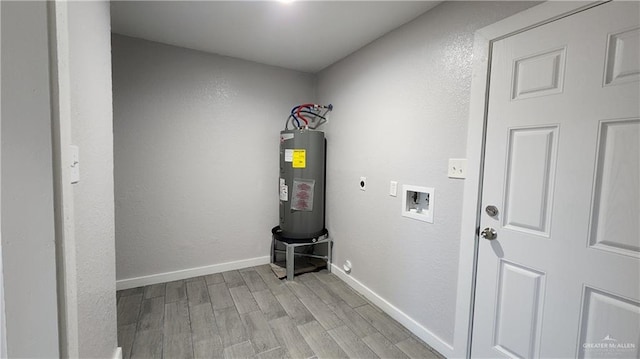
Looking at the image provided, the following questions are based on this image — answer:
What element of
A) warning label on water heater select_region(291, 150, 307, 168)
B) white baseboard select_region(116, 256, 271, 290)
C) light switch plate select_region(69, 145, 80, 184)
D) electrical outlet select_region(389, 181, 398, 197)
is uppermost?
warning label on water heater select_region(291, 150, 307, 168)

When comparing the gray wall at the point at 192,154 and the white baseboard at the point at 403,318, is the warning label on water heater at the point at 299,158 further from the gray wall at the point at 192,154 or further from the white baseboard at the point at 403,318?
the white baseboard at the point at 403,318

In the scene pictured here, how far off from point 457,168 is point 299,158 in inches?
59.8

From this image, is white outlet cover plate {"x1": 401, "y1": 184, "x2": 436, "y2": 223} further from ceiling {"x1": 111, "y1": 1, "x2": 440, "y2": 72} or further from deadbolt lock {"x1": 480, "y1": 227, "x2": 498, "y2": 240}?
ceiling {"x1": 111, "y1": 1, "x2": 440, "y2": 72}

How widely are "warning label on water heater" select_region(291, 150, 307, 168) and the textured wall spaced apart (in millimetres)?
1522

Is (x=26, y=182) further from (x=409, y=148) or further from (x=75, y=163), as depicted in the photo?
(x=409, y=148)

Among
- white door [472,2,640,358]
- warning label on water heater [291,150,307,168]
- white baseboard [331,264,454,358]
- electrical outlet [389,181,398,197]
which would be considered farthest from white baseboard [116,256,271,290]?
white door [472,2,640,358]

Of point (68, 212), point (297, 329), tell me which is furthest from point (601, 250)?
point (68, 212)

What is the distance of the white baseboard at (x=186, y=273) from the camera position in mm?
2309

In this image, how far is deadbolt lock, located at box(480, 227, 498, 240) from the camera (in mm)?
1348

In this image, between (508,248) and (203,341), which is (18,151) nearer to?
(203,341)

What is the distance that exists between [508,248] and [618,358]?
0.51 m

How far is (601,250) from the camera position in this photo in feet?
3.32

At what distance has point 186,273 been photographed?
99.6 inches

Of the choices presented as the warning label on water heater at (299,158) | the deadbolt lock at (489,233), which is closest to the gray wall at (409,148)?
the deadbolt lock at (489,233)
